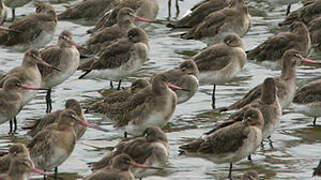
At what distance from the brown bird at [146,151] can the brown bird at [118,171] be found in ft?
2.37

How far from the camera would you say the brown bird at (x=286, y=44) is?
16.4 m

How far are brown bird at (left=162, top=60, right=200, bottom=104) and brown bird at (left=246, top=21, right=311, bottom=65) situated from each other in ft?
7.75

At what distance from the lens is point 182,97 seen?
14484 millimetres

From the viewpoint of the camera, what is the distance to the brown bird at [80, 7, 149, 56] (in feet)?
56.5

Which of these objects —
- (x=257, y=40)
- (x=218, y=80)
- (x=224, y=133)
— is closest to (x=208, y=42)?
(x=257, y=40)

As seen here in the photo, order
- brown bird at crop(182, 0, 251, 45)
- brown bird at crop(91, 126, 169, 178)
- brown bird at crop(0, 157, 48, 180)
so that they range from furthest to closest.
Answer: brown bird at crop(182, 0, 251, 45), brown bird at crop(91, 126, 169, 178), brown bird at crop(0, 157, 48, 180)

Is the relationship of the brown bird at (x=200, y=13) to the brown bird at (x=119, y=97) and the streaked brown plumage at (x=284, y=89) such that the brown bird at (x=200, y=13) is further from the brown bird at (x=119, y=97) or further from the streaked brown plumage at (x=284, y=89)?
the brown bird at (x=119, y=97)

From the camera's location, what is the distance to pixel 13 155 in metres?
10.5

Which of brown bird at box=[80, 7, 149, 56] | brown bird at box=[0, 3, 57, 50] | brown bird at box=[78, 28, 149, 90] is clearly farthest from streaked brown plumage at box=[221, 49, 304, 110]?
brown bird at box=[0, 3, 57, 50]

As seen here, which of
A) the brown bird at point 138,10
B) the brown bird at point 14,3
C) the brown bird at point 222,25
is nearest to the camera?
the brown bird at point 222,25

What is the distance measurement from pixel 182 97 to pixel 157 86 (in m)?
1.30

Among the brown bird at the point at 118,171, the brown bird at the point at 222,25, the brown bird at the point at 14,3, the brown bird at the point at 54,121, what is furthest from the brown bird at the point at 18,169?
the brown bird at the point at 14,3

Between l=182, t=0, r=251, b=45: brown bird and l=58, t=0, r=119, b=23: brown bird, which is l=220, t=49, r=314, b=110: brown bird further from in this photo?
l=58, t=0, r=119, b=23: brown bird

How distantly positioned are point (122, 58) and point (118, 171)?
19.4ft
